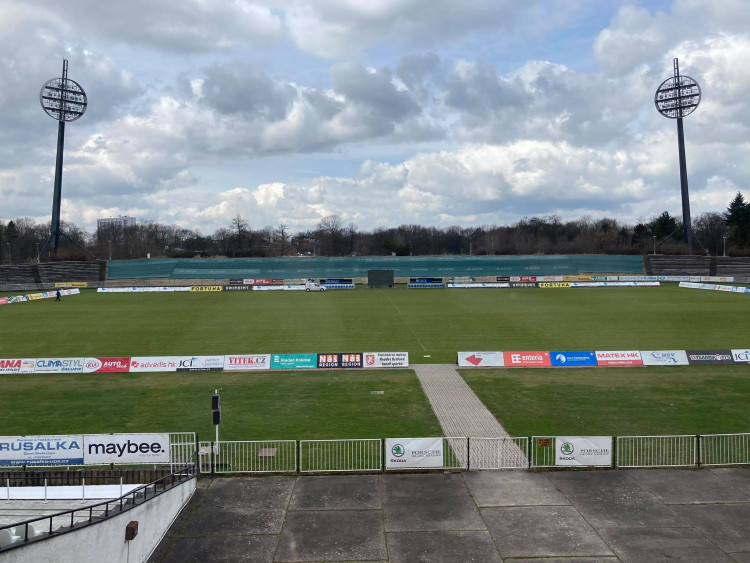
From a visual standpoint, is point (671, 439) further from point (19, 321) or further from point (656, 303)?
point (19, 321)

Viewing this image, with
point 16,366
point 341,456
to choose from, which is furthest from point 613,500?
point 16,366

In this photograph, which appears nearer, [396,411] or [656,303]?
[396,411]

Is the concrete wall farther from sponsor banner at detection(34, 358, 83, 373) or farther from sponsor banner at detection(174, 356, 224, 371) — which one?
sponsor banner at detection(34, 358, 83, 373)

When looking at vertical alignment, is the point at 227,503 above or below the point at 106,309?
below

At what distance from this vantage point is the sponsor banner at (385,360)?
3481 cm

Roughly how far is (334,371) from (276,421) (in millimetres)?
9450

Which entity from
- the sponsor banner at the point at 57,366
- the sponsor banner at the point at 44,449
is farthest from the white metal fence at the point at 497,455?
the sponsor banner at the point at 57,366

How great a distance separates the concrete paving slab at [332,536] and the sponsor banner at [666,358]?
2571 cm

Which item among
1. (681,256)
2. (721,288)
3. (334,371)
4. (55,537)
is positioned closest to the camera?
(55,537)

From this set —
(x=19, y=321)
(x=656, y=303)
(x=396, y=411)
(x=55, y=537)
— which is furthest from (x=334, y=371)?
(x=656, y=303)

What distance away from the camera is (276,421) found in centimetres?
2498

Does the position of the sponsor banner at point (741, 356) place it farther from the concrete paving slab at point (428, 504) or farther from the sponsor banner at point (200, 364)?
the sponsor banner at point (200, 364)

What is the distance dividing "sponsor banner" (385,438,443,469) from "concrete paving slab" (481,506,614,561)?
3.05 meters

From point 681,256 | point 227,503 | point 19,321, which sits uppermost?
point 681,256
